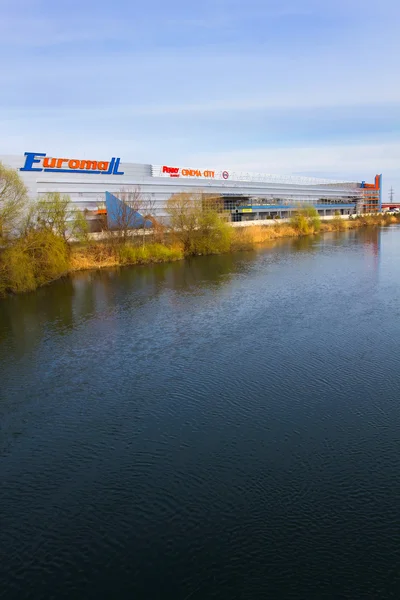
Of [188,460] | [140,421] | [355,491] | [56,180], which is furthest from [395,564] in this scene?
[56,180]

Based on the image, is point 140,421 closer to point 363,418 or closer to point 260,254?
point 363,418

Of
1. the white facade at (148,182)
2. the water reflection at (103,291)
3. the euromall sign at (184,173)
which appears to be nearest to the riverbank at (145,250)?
the water reflection at (103,291)

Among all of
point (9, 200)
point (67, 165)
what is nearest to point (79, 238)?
point (9, 200)

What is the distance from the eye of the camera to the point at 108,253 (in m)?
33.0

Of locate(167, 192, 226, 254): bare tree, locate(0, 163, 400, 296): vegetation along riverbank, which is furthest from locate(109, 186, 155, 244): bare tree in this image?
locate(167, 192, 226, 254): bare tree

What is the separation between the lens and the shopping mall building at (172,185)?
1923 inches

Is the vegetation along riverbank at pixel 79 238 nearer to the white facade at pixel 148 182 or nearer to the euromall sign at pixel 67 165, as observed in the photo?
the white facade at pixel 148 182

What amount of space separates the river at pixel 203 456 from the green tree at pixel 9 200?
20.3 feet

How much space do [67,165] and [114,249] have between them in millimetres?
21528

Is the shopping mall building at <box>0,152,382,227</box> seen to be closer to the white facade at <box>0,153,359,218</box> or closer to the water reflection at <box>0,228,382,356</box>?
the white facade at <box>0,153,359,218</box>

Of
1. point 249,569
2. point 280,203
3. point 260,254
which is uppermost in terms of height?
point 280,203

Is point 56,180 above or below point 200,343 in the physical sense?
above

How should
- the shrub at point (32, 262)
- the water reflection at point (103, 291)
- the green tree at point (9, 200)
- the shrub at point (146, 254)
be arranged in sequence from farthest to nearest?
1. the shrub at point (146, 254)
2. the shrub at point (32, 262)
3. the green tree at point (9, 200)
4. the water reflection at point (103, 291)

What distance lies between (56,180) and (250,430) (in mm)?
45612
